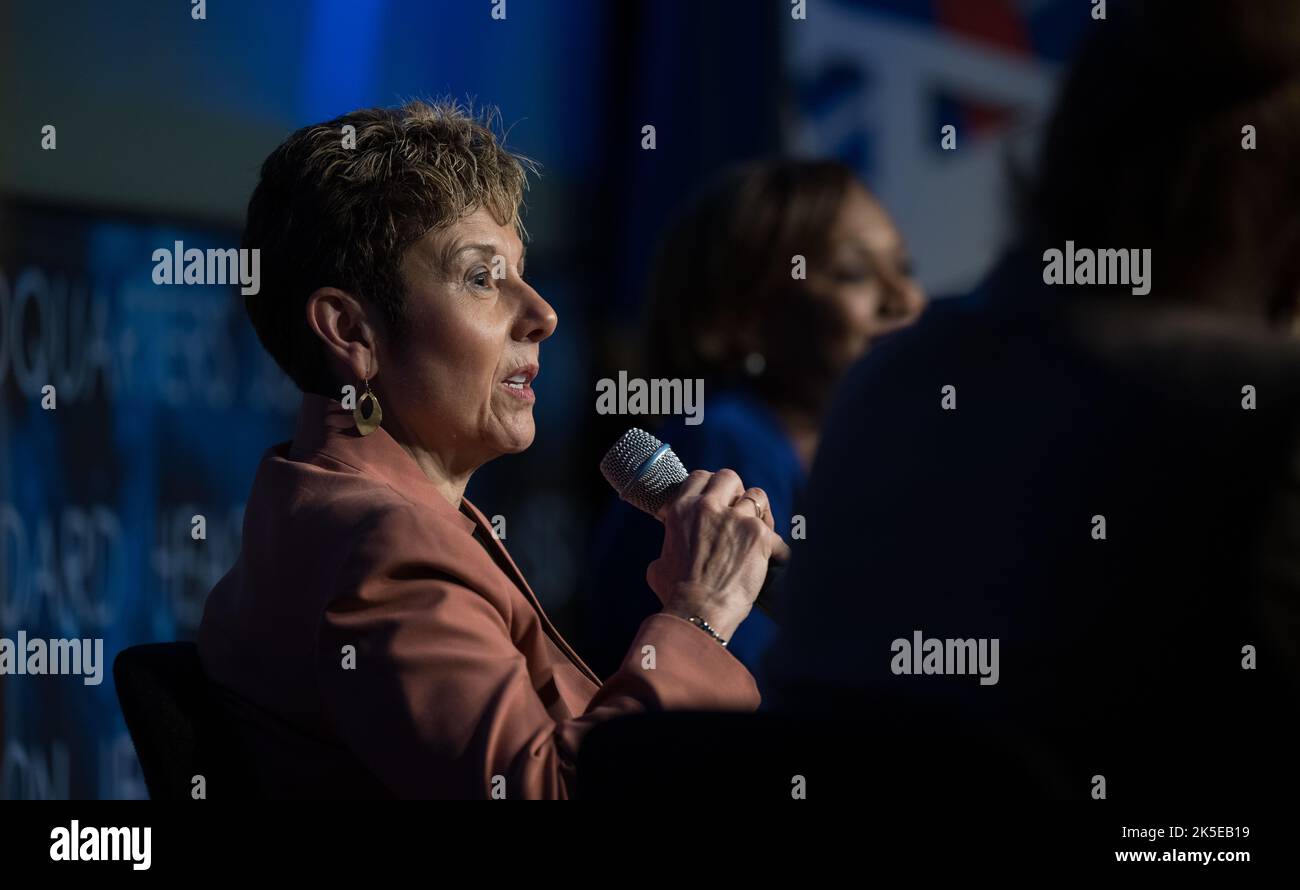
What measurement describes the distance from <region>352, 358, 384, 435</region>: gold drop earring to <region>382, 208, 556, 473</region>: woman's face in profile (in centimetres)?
3

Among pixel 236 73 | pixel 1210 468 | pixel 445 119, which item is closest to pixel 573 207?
pixel 236 73

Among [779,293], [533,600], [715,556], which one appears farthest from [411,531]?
[779,293]

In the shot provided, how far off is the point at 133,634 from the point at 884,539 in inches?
101

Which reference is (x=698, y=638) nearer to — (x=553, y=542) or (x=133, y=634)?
(x=133, y=634)

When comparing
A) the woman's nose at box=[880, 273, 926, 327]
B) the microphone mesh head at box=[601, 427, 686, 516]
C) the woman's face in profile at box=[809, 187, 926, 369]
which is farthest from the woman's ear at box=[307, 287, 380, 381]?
the woman's nose at box=[880, 273, 926, 327]

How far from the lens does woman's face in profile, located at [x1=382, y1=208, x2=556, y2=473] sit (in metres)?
1.96

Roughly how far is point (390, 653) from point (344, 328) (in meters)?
0.48

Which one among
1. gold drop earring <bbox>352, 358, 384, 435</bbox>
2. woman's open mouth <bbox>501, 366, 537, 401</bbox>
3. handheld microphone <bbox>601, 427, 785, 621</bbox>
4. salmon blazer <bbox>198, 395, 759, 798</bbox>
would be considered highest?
woman's open mouth <bbox>501, 366, 537, 401</bbox>

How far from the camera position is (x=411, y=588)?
1.71 m

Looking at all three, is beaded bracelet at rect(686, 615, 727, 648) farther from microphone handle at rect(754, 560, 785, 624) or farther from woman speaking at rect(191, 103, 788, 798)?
microphone handle at rect(754, 560, 785, 624)

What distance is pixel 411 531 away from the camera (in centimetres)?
175

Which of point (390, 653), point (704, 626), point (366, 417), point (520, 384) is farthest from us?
point (520, 384)

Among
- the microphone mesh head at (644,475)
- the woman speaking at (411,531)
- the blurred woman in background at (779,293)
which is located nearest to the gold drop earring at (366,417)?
the woman speaking at (411,531)

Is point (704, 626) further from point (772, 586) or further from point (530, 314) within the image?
point (530, 314)
